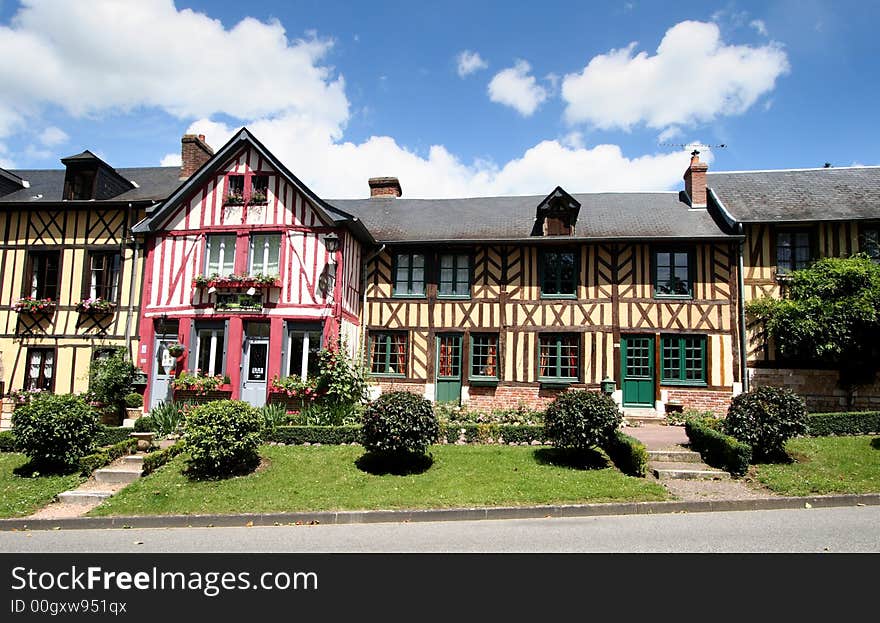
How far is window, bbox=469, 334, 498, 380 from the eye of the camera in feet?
56.5

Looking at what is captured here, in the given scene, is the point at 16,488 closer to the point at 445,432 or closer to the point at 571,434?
the point at 445,432

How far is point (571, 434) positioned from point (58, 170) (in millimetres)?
19535

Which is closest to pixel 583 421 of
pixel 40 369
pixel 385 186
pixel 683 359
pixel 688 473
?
pixel 688 473

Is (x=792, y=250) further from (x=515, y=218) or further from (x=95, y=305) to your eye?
(x=95, y=305)

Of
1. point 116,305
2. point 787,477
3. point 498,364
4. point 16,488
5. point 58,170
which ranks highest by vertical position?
point 58,170

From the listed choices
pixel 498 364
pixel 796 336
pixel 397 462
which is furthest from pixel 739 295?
pixel 397 462

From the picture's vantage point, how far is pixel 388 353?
1766 centimetres

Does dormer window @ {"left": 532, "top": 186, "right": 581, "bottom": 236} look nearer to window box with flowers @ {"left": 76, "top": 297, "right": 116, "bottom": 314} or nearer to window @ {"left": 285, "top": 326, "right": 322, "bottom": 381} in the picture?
window @ {"left": 285, "top": 326, "right": 322, "bottom": 381}

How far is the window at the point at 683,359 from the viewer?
53.4 ft

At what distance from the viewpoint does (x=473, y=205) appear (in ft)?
66.2

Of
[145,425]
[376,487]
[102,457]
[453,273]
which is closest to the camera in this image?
[376,487]

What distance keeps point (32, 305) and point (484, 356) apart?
13026 millimetres

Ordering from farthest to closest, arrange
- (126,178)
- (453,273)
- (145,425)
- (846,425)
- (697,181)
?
(126,178), (697,181), (453,273), (145,425), (846,425)

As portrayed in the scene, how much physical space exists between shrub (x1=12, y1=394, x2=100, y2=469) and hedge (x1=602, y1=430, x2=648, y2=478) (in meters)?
9.71
